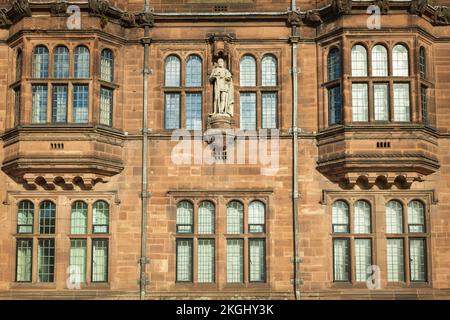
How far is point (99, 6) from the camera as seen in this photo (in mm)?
27938

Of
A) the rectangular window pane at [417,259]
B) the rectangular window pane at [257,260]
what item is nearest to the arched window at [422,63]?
the rectangular window pane at [417,259]

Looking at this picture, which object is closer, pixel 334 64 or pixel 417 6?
pixel 417 6

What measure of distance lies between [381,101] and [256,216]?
204 inches

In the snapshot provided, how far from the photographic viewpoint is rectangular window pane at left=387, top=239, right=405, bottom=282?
2762 centimetres

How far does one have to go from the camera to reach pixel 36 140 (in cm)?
2747

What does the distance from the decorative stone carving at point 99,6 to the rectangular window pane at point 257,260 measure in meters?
8.38

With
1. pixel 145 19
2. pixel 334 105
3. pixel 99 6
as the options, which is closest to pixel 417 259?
pixel 334 105

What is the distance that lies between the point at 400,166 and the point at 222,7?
7.63 metres

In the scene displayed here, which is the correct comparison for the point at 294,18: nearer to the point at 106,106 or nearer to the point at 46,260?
the point at 106,106

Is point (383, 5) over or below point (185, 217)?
over

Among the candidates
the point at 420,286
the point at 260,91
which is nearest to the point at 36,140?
the point at 260,91

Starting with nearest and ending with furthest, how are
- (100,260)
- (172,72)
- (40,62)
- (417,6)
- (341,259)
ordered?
(417,6) → (341,259) → (100,260) → (40,62) → (172,72)

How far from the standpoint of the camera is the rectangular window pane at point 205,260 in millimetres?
27859

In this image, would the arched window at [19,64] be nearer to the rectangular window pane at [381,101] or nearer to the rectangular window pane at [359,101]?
the rectangular window pane at [359,101]
